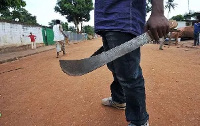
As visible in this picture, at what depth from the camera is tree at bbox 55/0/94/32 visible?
35.0 m

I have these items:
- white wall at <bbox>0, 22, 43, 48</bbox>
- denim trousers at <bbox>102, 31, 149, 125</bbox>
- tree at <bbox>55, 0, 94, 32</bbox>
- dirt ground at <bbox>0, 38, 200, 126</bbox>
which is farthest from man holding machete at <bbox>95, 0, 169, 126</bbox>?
tree at <bbox>55, 0, 94, 32</bbox>

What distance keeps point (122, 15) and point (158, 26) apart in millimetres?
291

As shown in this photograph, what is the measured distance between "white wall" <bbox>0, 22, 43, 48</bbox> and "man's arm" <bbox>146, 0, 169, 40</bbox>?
12.6 metres

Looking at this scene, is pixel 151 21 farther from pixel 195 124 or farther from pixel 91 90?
pixel 91 90

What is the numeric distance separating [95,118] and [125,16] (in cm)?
114

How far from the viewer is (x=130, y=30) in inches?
54.8

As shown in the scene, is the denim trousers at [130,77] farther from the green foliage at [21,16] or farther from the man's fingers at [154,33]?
the green foliage at [21,16]

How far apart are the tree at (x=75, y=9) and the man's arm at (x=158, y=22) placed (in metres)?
34.9

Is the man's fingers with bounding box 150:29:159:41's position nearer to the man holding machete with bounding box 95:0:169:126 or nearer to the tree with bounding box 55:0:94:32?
the man holding machete with bounding box 95:0:169:126

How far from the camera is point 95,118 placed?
200 centimetres

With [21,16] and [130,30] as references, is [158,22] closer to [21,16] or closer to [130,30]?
[130,30]

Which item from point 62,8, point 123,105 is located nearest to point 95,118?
point 123,105

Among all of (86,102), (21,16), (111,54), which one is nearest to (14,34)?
(86,102)

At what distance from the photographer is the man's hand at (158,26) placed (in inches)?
49.2
